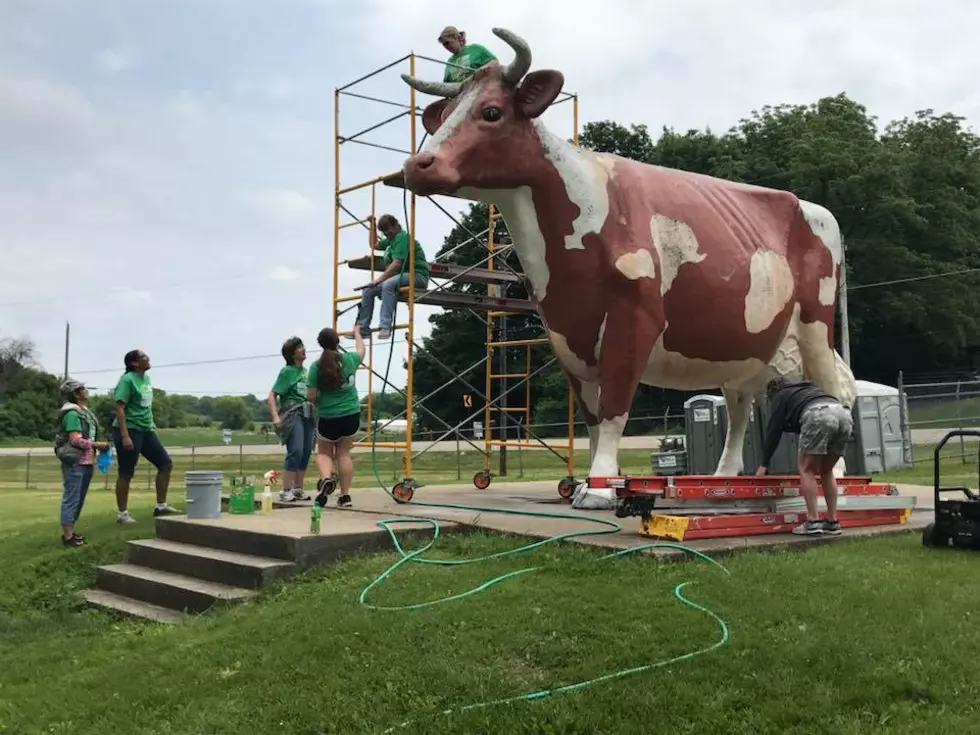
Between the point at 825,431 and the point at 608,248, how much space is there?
2097 millimetres

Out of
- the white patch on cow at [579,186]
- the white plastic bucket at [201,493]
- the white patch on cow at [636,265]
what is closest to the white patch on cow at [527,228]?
the white patch on cow at [579,186]

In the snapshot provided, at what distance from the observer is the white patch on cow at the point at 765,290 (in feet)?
25.5

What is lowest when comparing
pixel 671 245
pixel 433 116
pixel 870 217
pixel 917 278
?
pixel 671 245

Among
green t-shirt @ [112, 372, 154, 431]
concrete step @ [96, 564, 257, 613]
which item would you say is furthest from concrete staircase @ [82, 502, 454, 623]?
green t-shirt @ [112, 372, 154, 431]

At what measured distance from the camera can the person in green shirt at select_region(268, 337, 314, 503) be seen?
8.62 meters

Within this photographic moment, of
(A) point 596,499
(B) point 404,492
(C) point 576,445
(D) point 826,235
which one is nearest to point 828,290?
(D) point 826,235

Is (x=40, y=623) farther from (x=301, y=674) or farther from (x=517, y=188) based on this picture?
(x=517, y=188)

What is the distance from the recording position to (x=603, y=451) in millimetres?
7090

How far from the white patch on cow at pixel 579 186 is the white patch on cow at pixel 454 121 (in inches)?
22.2

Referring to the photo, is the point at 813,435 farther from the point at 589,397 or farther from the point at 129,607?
the point at 129,607

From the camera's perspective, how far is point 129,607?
20.9 ft

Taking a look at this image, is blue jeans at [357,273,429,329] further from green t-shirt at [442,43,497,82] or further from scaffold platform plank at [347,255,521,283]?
green t-shirt at [442,43,497,82]

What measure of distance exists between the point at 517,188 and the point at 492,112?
2.02ft

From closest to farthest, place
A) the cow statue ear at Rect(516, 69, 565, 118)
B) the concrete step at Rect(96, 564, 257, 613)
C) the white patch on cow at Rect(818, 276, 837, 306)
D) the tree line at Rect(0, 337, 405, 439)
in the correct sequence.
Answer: the concrete step at Rect(96, 564, 257, 613)
the cow statue ear at Rect(516, 69, 565, 118)
the white patch on cow at Rect(818, 276, 837, 306)
the tree line at Rect(0, 337, 405, 439)
